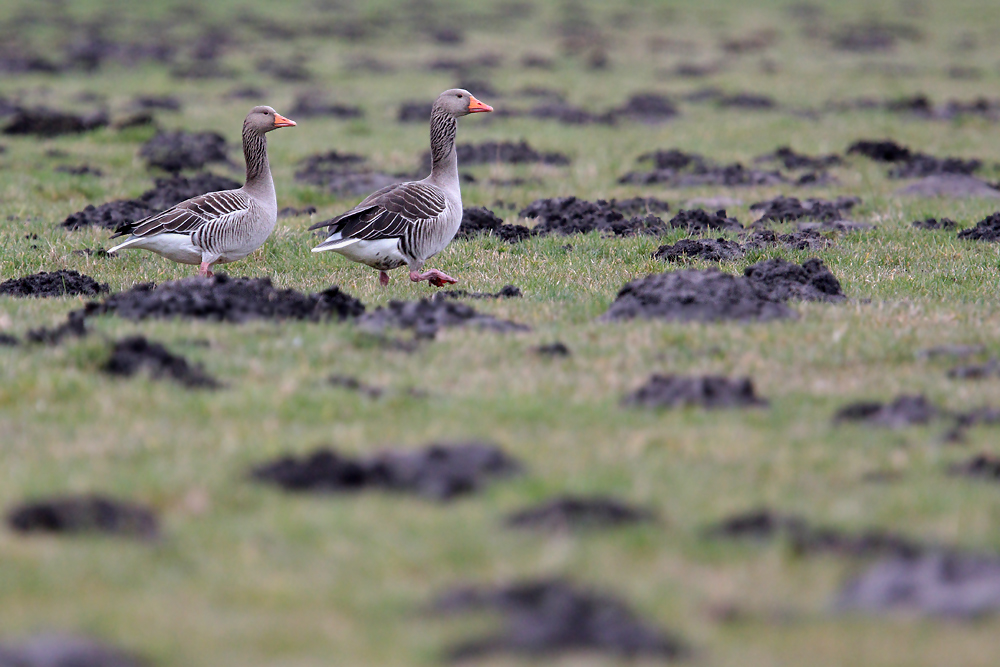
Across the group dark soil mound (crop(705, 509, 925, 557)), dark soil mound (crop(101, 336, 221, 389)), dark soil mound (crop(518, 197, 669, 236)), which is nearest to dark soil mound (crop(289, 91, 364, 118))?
dark soil mound (crop(518, 197, 669, 236))

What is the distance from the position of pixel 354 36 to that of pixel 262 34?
17.1 feet

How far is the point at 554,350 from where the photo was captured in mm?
9484

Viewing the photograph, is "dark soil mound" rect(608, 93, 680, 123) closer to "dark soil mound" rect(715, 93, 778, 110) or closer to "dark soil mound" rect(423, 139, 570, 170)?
"dark soil mound" rect(715, 93, 778, 110)

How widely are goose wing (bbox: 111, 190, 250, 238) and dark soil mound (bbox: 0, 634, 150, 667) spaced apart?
856 cm

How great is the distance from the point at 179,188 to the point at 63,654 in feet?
51.8

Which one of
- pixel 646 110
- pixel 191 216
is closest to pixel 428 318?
pixel 191 216

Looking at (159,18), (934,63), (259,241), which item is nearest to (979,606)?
(259,241)

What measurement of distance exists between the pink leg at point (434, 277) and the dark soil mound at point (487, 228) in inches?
128

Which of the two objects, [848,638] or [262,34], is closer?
[848,638]

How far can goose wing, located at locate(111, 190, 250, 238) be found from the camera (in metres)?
12.7

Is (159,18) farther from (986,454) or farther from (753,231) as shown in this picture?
(986,454)

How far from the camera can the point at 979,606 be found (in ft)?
16.5

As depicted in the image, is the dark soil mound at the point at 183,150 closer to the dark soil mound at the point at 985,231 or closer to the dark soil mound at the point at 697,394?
the dark soil mound at the point at 985,231

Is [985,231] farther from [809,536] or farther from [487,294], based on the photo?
[809,536]
